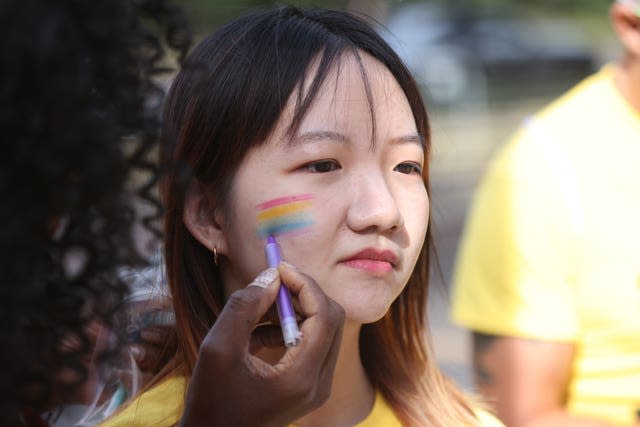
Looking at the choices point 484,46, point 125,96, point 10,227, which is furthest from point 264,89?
point 484,46

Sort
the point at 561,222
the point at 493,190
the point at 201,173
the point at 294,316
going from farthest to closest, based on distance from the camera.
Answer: the point at 493,190
the point at 561,222
the point at 201,173
the point at 294,316

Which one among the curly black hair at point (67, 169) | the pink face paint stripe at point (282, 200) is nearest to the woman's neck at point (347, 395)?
the pink face paint stripe at point (282, 200)

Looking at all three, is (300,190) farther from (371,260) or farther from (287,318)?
(287,318)

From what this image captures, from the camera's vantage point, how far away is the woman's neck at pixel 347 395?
1659 mm

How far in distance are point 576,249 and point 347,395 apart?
2.65 feet

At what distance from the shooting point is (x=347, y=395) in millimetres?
1702

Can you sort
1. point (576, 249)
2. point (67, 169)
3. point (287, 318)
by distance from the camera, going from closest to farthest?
point (67, 169) → point (287, 318) → point (576, 249)

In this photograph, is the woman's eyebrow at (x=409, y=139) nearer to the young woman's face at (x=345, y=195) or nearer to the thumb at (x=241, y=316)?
the young woman's face at (x=345, y=195)

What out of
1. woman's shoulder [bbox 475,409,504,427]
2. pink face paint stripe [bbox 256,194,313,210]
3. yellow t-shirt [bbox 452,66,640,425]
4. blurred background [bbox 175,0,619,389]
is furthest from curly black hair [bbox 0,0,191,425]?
blurred background [bbox 175,0,619,389]

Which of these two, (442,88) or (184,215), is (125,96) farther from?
(442,88)

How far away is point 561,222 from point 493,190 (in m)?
0.21

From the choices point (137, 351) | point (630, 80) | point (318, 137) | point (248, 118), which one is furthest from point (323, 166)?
point (630, 80)

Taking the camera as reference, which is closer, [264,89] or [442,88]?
[264,89]

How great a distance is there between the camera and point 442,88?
38.6 feet
